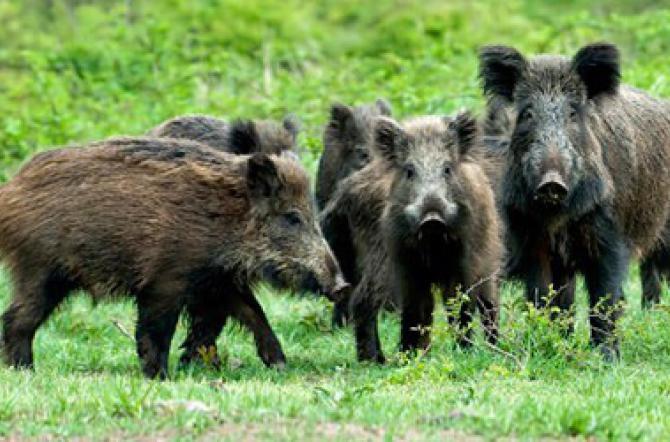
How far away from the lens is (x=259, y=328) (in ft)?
34.0

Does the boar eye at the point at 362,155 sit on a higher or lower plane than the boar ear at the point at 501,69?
lower

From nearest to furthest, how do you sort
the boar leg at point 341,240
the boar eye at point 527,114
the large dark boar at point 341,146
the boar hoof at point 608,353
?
1. the boar hoof at point 608,353
2. the boar eye at point 527,114
3. the boar leg at point 341,240
4. the large dark boar at point 341,146

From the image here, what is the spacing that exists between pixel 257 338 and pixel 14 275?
5.33ft

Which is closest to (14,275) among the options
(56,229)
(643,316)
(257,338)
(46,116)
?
(56,229)

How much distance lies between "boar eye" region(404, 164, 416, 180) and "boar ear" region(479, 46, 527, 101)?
2.59 ft

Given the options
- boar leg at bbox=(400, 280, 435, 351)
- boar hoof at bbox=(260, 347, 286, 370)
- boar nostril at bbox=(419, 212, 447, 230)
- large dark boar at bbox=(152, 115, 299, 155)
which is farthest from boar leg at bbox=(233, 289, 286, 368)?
large dark boar at bbox=(152, 115, 299, 155)

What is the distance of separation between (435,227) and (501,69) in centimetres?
124

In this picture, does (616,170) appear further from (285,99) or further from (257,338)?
(285,99)

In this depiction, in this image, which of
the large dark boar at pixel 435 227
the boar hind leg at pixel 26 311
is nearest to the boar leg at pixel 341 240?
the large dark boar at pixel 435 227

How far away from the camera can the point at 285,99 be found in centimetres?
1819

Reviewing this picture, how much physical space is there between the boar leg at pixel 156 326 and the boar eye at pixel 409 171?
1.64 m

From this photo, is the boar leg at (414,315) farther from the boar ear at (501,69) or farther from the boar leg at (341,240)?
the boar ear at (501,69)

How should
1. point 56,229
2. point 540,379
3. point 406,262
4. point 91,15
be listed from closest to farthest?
point 540,379
point 56,229
point 406,262
point 91,15

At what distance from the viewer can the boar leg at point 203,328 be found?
404 inches
